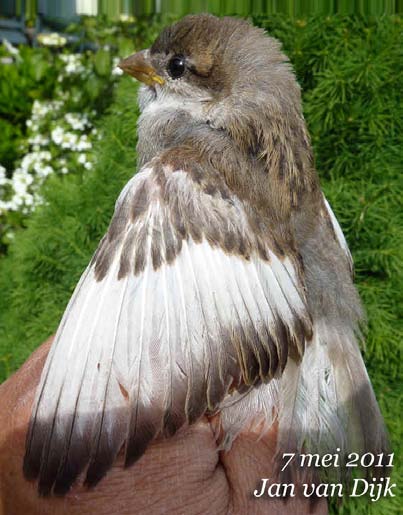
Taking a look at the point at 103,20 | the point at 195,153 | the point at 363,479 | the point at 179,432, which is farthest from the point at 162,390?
the point at 103,20

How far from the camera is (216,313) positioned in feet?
3.74

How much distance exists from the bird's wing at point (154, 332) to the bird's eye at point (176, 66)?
48 cm

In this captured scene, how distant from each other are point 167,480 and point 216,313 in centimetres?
35

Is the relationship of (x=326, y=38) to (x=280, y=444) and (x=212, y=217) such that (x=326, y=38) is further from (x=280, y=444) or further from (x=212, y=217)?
(x=280, y=444)

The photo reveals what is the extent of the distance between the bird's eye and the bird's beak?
44 millimetres

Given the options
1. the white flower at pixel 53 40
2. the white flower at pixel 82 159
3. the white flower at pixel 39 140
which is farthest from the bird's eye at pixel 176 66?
the white flower at pixel 53 40

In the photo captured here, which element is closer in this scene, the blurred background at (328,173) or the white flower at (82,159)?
the blurred background at (328,173)

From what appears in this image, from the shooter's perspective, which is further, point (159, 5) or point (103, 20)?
point (103, 20)

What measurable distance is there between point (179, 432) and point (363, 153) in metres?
1.05

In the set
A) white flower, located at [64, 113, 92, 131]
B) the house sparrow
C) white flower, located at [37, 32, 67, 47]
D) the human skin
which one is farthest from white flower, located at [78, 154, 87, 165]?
the human skin

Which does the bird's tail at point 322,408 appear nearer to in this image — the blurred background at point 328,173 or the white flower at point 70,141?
the blurred background at point 328,173

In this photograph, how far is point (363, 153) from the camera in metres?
1.86

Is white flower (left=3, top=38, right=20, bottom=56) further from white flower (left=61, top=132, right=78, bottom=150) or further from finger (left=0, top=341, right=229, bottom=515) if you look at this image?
finger (left=0, top=341, right=229, bottom=515)

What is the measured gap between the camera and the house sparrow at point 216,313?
1121 millimetres
